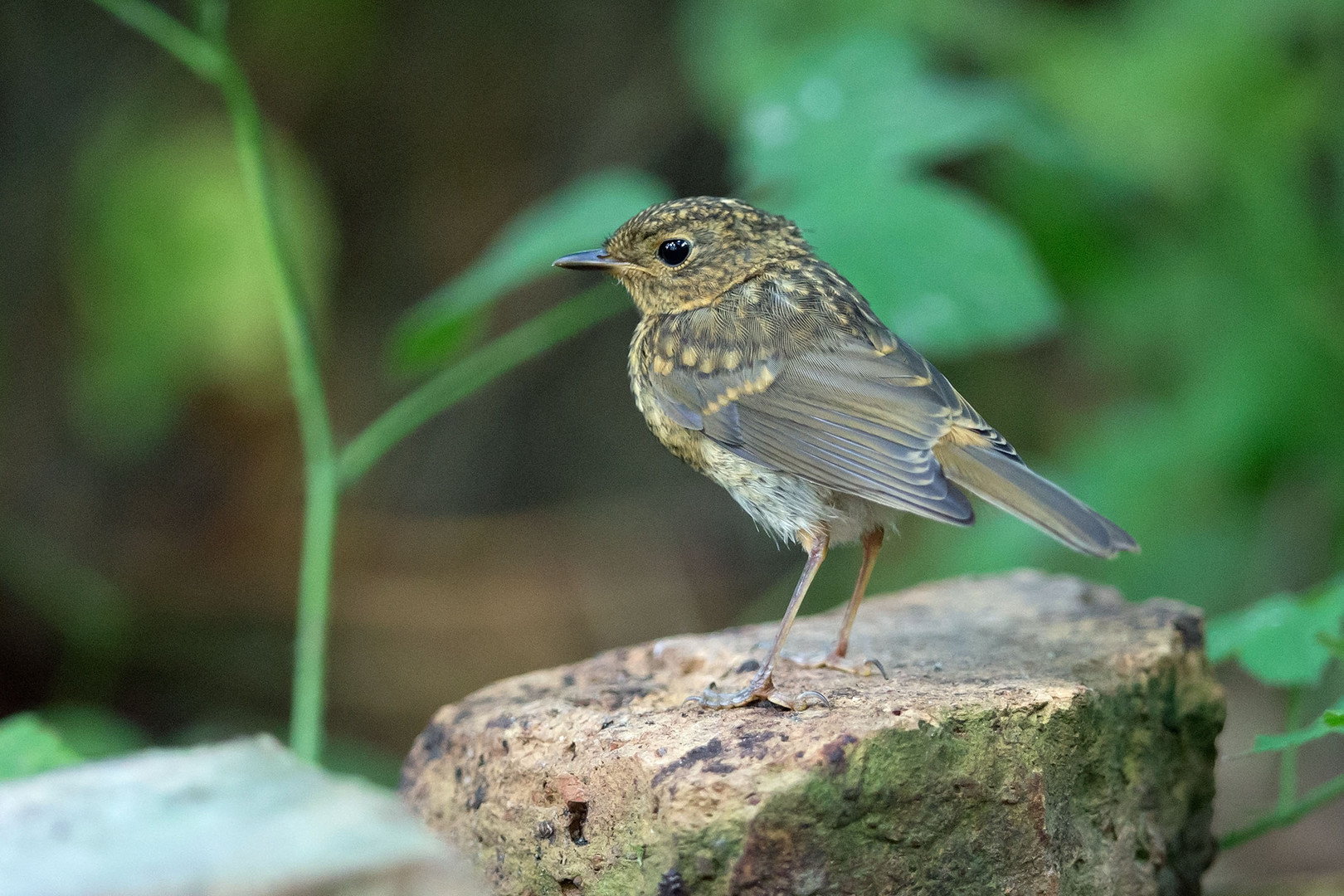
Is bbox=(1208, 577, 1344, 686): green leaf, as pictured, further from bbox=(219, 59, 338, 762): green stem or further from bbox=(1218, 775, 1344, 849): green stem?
bbox=(219, 59, 338, 762): green stem

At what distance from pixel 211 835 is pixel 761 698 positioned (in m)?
1.36

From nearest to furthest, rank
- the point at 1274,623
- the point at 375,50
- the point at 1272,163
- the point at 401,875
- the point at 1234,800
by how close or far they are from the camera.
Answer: the point at 401,875
the point at 1274,623
the point at 1272,163
the point at 1234,800
the point at 375,50

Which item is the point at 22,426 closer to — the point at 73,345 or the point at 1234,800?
the point at 73,345

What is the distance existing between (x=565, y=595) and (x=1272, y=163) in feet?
13.8

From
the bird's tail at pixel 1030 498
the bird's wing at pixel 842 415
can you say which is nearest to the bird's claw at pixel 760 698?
the bird's wing at pixel 842 415

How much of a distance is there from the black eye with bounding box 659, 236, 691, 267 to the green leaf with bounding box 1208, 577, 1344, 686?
170 centimetres

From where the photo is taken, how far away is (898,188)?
14.0ft

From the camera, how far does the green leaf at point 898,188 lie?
3.95 m

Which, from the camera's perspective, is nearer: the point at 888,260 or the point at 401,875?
the point at 401,875

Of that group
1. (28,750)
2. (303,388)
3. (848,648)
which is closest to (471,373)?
(303,388)

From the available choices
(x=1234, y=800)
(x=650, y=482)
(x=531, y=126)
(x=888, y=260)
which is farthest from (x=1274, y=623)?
(x=531, y=126)

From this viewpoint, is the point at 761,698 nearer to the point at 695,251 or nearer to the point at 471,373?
the point at 695,251

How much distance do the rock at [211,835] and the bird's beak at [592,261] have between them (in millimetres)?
2062

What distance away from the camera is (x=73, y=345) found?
7.38 m
